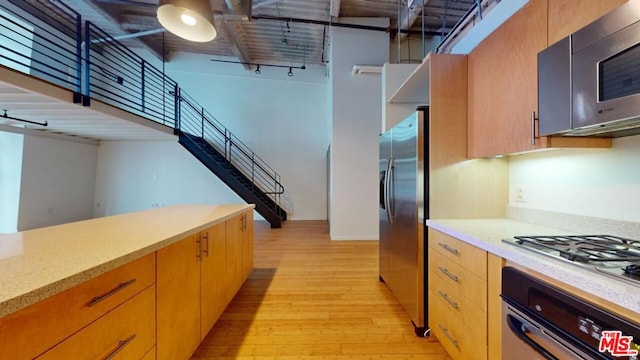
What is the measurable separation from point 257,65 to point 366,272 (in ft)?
20.5

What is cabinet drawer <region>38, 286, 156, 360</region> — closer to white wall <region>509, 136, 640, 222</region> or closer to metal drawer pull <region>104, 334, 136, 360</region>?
metal drawer pull <region>104, 334, 136, 360</region>

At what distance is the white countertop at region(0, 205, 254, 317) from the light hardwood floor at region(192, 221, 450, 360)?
2.96 feet

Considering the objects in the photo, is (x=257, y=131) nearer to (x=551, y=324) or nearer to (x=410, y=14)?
(x=410, y=14)

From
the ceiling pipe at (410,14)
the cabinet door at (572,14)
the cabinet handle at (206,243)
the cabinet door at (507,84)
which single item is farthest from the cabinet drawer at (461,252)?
the ceiling pipe at (410,14)

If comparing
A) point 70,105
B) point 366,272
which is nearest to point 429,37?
→ point 366,272

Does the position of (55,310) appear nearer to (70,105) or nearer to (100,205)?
(70,105)

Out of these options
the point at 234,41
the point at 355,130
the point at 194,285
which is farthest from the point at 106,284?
the point at 234,41

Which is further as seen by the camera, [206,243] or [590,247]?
[206,243]

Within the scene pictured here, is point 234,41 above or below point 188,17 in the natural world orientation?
above

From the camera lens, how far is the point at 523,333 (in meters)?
1.02

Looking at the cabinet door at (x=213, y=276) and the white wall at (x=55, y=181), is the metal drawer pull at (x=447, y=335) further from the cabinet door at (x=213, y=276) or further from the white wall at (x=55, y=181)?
the white wall at (x=55, y=181)

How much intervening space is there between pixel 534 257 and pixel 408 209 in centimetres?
109

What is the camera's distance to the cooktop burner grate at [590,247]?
0.92 meters

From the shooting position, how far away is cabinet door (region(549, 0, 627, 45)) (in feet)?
3.31
